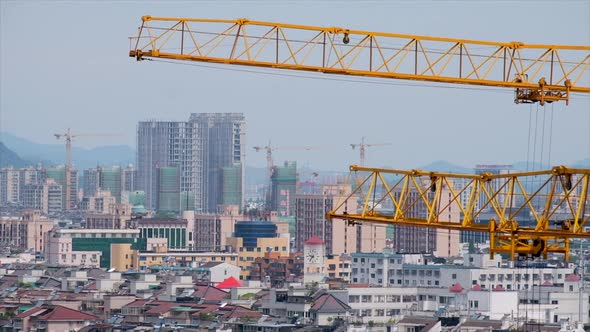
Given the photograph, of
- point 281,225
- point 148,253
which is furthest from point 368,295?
point 281,225

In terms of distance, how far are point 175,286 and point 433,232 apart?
4422cm

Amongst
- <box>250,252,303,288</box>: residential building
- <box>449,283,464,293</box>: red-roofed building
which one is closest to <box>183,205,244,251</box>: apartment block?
<box>250,252,303,288</box>: residential building

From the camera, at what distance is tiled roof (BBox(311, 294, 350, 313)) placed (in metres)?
89.6

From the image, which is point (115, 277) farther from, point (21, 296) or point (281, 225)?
point (281, 225)

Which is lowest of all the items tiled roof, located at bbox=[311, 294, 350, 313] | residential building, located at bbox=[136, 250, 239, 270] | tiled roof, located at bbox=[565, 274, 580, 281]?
residential building, located at bbox=[136, 250, 239, 270]

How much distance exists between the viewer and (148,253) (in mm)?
144250

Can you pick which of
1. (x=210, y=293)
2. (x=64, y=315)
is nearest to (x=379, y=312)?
(x=210, y=293)

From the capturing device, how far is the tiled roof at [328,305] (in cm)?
8962

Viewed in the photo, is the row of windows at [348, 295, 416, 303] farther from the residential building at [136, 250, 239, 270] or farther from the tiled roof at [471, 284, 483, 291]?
the residential building at [136, 250, 239, 270]

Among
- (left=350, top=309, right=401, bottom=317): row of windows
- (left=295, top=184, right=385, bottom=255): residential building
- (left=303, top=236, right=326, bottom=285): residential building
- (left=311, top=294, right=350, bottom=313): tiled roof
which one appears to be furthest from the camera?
(left=295, top=184, right=385, bottom=255): residential building

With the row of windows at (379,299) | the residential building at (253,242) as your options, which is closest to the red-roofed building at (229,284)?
the row of windows at (379,299)

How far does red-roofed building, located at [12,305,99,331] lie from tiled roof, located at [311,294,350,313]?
780 centimetres

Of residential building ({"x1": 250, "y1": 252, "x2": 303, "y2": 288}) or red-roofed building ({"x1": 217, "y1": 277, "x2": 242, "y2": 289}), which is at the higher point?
red-roofed building ({"x1": 217, "y1": 277, "x2": 242, "y2": 289})

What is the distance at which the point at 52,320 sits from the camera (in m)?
86.8
